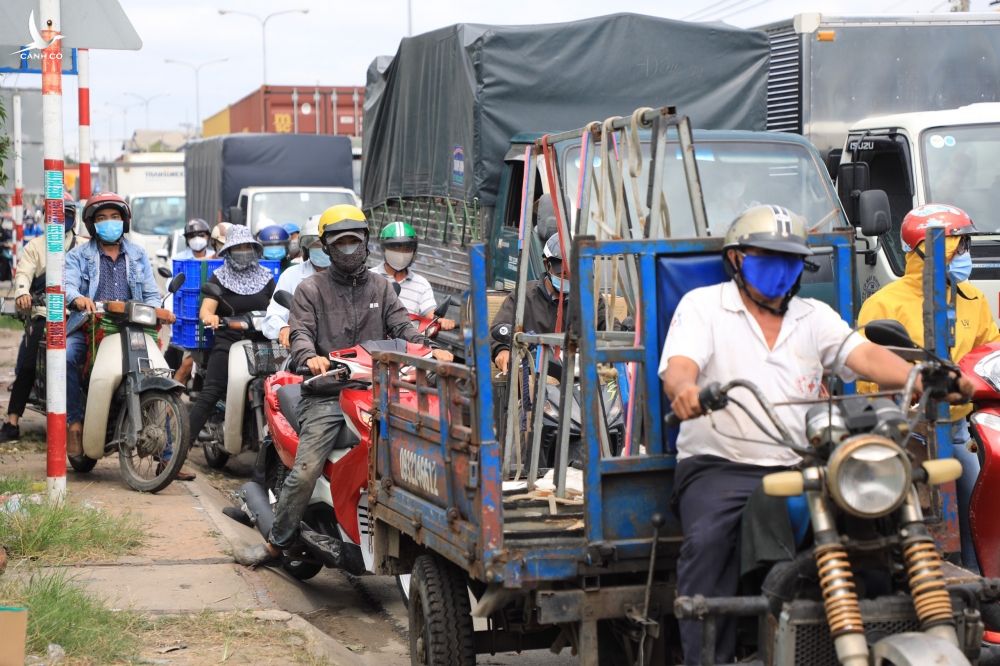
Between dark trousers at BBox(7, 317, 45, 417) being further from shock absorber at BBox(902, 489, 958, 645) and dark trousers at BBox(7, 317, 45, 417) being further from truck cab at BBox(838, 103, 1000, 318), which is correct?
shock absorber at BBox(902, 489, 958, 645)

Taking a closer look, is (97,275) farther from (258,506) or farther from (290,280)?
(258,506)

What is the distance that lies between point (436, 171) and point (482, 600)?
29.5 feet

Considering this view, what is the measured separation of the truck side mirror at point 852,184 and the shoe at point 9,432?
262 inches

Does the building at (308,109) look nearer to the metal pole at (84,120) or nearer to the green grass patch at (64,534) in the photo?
the metal pole at (84,120)

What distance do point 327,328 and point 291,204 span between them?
506 inches

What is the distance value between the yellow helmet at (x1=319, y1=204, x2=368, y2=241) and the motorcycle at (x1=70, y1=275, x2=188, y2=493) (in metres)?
2.32

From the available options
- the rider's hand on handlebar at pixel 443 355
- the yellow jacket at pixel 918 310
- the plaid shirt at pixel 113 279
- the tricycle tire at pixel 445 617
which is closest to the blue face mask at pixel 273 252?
the plaid shirt at pixel 113 279

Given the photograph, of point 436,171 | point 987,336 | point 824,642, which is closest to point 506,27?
point 436,171

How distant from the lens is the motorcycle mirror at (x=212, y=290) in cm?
1021

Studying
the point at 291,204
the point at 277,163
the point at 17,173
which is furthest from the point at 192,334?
the point at 17,173

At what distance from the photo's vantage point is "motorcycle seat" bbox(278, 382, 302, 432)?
23.3 ft

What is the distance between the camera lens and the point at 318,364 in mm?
6574

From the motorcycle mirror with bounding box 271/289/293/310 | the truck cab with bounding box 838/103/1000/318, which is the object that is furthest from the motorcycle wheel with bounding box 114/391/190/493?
the truck cab with bounding box 838/103/1000/318

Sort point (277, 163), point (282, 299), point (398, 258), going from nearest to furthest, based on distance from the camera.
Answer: point (282, 299) → point (398, 258) → point (277, 163)
